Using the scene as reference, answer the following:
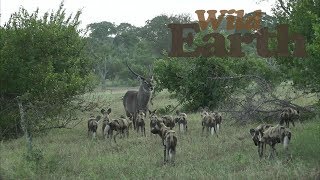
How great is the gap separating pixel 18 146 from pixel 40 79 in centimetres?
324

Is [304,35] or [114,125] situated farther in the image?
[114,125]

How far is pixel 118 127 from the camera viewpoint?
1855cm

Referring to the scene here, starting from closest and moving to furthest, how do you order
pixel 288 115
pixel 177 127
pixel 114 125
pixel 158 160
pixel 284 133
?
pixel 284 133
pixel 158 160
pixel 114 125
pixel 288 115
pixel 177 127

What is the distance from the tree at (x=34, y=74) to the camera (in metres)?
18.7

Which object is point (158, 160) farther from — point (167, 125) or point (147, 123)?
point (147, 123)

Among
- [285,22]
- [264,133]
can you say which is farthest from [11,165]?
[285,22]

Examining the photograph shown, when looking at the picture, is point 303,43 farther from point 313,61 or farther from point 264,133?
point 264,133

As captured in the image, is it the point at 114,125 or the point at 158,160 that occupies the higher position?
the point at 114,125

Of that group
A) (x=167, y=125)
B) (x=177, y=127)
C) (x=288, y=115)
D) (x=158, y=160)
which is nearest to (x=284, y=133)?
(x=158, y=160)

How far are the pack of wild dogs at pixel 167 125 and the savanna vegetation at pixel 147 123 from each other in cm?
44

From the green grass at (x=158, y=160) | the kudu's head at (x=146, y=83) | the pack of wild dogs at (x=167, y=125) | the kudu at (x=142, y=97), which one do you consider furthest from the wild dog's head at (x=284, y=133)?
the kudu's head at (x=146, y=83)

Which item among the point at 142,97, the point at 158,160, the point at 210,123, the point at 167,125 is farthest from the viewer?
the point at 142,97

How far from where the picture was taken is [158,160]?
46.1ft

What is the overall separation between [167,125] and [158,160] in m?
5.21
